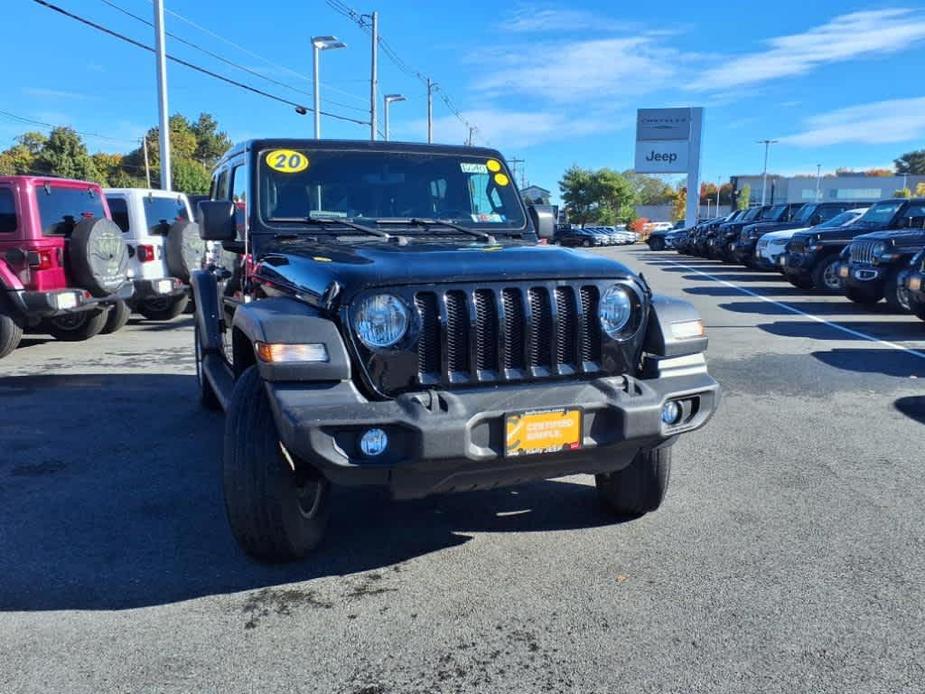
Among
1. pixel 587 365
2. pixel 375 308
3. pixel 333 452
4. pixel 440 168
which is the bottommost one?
pixel 333 452

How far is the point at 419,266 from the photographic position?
332cm

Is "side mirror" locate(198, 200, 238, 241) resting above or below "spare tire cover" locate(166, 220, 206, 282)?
above

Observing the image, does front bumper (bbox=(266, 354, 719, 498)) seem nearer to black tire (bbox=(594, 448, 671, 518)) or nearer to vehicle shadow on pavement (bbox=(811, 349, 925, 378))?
black tire (bbox=(594, 448, 671, 518))

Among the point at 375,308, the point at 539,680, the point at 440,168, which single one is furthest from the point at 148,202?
the point at 539,680

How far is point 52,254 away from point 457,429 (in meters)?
7.52

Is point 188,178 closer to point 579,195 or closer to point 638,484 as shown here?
point 579,195

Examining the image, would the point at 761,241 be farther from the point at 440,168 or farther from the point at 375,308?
the point at 375,308

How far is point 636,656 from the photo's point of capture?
9.46ft

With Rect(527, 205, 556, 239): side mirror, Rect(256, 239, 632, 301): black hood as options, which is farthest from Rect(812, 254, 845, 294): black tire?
Rect(256, 239, 632, 301): black hood

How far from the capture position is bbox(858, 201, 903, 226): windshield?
14.8 meters

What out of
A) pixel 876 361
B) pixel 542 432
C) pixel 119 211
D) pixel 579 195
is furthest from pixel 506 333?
pixel 579 195

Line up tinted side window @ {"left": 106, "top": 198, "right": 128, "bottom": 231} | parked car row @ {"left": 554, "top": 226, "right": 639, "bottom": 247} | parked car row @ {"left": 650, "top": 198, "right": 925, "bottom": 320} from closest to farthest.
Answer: tinted side window @ {"left": 106, "top": 198, "right": 128, "bottom": 231}
parked car row @ {"left": 650, "top": 198, "right": 925, "bottom": 320}
parked car row @ {"left": 554, "top": 226, "right": 639, "bottom": 247}

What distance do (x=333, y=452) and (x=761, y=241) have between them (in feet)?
61.5

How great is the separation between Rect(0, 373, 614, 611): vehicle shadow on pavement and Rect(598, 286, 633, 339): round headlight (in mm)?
1191
